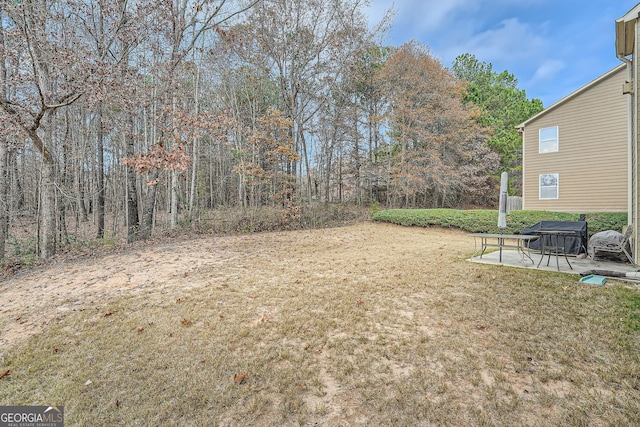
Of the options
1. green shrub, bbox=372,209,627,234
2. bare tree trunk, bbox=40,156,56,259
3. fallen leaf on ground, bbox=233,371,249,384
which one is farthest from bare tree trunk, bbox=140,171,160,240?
green shrub, bbox=372,209,627,234

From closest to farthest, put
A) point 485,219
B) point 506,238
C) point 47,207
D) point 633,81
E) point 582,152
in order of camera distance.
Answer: point 633,81
point 506,238
point 47,207
point 582,152
point 485,219

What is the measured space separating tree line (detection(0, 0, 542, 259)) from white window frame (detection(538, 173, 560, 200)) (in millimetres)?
4694

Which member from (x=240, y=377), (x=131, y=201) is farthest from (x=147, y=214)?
(x=240, y=377)

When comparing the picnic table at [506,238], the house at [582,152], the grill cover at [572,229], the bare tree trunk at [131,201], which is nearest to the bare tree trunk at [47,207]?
the bare tree trunk at [131,201]

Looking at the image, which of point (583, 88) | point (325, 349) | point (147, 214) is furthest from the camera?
point (583, 88)

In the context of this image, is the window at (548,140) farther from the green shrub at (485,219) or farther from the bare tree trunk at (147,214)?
the bare tree trunk at (147,214)

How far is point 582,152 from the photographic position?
948 centimetres

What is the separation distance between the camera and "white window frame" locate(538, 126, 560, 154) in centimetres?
1012

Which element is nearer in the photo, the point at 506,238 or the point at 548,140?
the point at 506,238

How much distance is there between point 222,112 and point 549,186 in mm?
12361

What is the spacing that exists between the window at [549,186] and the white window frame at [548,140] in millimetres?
943

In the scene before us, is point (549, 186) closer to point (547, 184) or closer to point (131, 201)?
point (547, 184)

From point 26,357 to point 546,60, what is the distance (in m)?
16.5

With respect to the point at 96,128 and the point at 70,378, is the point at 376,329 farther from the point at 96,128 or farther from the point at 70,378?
the point at 96,128
